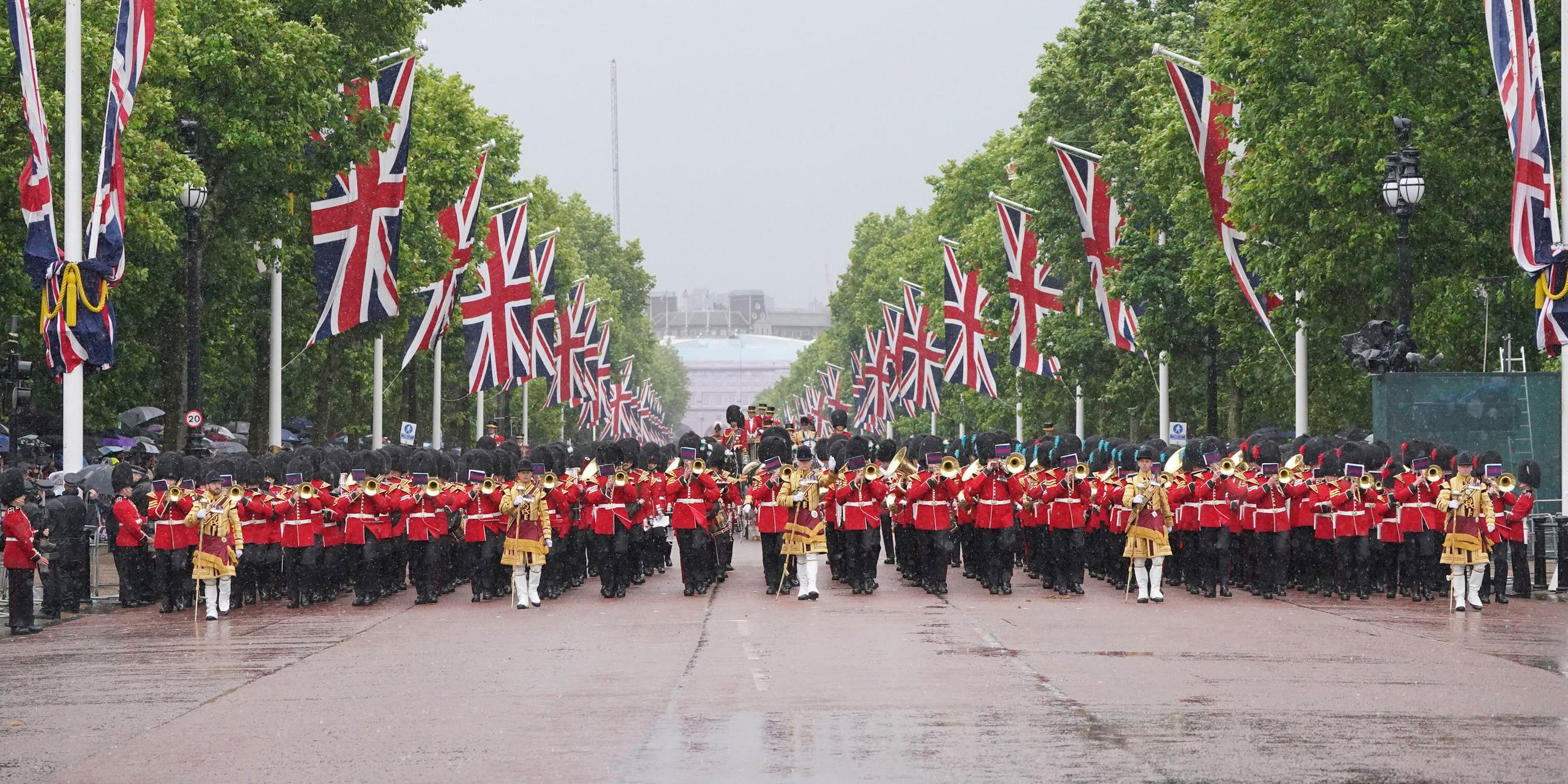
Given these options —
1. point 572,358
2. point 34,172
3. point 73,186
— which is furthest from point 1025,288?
point 34,172

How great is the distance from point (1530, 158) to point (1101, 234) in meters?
18.5

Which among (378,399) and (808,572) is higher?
(378,399)

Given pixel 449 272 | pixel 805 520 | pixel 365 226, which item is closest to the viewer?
pixel 805 520

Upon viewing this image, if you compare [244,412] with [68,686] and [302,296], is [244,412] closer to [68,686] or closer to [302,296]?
[302,296]

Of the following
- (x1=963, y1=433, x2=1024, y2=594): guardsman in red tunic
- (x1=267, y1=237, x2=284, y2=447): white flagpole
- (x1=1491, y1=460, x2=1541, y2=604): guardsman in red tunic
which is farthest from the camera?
(x1=267, y1=237, x2=284, y2=447): white flagpole

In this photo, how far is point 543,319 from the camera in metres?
54.6

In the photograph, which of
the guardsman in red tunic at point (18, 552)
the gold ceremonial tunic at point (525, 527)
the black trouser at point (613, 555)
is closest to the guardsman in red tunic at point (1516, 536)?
the black trouser at point (613, 555)

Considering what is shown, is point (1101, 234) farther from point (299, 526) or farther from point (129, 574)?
point (129, 574)

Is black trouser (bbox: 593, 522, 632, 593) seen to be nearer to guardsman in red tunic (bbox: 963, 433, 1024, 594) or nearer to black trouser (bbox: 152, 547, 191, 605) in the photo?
guardsman in red tunic (bbox: 963, 433, 1024, 594)

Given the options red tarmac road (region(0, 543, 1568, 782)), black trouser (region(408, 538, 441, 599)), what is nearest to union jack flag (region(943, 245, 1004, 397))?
black trouser (region(408, 538, 441, 599))

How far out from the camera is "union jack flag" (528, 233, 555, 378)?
51.3 metres

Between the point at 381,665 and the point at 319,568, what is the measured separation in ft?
25.0

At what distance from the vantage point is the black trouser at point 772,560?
23250 mm

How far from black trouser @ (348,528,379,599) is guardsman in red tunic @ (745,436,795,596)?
4129mm
